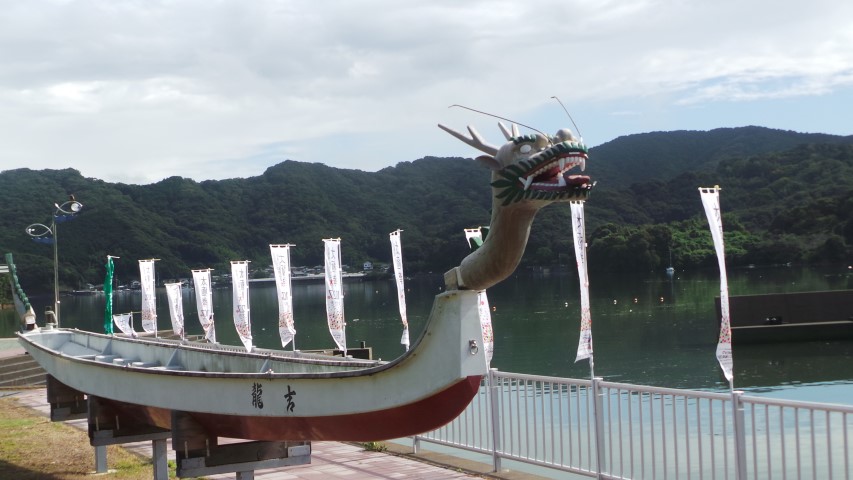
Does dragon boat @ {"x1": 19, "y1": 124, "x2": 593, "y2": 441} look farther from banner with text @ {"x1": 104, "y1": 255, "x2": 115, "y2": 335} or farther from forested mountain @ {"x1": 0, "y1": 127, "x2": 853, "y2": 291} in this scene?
forested mountain @ {"x1": 0, "y1": 127, "x2": 853, "y2": 291}

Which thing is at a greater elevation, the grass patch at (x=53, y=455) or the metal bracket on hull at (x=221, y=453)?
the metal bracket on hull at (x=221, y=453)

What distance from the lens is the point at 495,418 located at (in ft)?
28.9

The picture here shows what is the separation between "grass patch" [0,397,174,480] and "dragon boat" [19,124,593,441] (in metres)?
2.00

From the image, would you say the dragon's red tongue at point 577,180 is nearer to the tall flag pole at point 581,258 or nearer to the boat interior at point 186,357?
the boat interior at point 186,357

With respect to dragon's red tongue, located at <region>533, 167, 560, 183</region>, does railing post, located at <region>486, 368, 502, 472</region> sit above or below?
below

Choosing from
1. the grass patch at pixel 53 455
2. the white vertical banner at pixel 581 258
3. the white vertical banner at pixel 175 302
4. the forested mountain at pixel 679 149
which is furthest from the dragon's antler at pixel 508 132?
the forested mountain at pixel 679 149

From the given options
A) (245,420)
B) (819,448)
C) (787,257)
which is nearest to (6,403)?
(245,420)

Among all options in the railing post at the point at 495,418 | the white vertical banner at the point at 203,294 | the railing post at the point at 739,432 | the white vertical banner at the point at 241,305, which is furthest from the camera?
the white vertical banner at the point at 203,294

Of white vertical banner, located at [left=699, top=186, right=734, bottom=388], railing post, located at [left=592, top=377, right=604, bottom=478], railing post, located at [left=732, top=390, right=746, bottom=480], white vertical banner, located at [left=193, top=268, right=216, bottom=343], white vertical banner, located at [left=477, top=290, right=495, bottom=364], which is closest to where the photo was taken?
white vertical banner, located at [left=477, top=290, right=495, bottom=364]

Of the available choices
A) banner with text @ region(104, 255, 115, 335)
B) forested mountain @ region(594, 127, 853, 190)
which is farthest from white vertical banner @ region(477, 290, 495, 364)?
forested mountain @ region(594, 127, 853, 190)

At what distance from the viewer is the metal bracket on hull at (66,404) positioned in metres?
10.7

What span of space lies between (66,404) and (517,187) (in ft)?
26.2

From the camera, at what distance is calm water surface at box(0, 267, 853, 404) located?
84.9ft

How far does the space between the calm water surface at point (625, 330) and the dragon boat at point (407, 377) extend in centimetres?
1728
